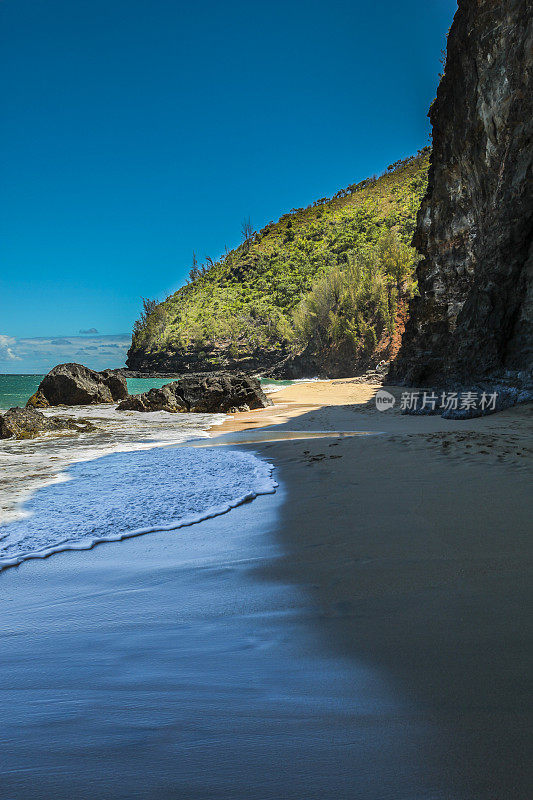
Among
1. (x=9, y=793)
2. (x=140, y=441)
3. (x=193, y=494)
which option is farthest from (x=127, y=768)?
(x=140, y=441)

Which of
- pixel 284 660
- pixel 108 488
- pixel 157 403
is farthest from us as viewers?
pixel 157 403

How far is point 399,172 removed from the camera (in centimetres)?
9706

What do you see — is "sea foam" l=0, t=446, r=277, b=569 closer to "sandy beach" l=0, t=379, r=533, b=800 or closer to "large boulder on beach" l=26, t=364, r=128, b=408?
"sandy beach" l=0, t=379, r=533, b=800

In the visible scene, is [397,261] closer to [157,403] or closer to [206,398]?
[206,398]

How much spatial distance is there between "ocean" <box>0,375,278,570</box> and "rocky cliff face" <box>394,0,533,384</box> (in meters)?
7.60

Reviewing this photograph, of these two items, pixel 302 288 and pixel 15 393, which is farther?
pixel 302 288

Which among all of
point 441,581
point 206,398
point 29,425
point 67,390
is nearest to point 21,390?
point 67,390

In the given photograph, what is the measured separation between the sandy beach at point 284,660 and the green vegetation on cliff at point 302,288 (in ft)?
136

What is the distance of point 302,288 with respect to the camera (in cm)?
7944

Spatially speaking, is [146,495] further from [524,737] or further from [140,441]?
[140,441]

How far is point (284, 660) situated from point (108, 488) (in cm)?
382

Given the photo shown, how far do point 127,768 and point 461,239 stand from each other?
61.3 feet

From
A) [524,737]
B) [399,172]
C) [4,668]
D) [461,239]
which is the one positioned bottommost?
[4,668]

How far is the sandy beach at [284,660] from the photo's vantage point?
3.93 feet
